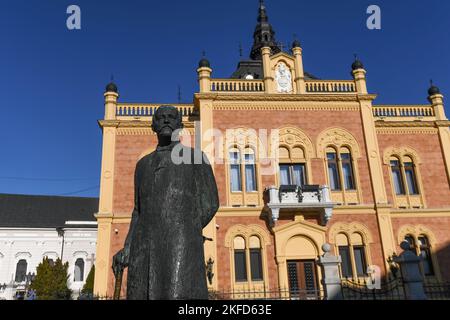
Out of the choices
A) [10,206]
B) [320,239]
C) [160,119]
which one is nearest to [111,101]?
[320,239]

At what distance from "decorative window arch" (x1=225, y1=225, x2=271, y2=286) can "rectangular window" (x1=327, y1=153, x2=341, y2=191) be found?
435 cm

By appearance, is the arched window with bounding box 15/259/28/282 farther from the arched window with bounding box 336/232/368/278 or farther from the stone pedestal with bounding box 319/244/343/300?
the stone pedestal with bounding box 319/244/343/300

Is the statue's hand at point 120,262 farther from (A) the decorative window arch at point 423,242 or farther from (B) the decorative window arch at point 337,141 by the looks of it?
(A) the decorative window arch at point 423,242

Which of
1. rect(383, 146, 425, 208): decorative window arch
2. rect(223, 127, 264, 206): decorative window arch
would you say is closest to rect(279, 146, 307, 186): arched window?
rect(223, 127, 264, 206): decorative window arch

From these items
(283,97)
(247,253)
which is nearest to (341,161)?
(283,97)

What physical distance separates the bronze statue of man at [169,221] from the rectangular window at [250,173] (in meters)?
14.6

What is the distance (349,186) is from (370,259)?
11.8ft

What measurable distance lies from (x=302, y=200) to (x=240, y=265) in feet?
13.3

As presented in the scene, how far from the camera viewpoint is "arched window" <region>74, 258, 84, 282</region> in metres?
34.1

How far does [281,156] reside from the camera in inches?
739

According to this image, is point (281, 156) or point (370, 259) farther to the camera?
point (281, 156)

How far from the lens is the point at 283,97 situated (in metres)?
19.4

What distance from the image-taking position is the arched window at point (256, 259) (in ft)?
55.1

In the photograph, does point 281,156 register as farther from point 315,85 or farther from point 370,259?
point 370,259
